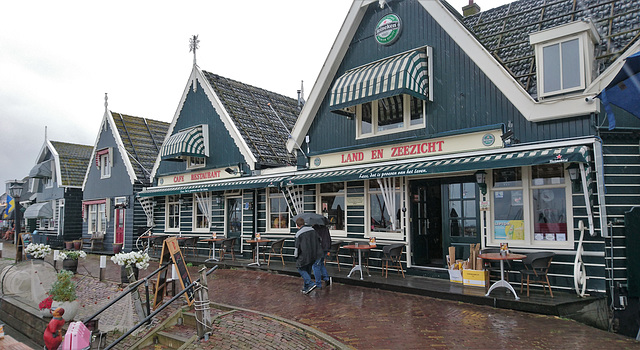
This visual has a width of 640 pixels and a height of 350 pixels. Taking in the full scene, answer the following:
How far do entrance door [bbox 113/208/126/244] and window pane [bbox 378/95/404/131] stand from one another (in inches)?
604

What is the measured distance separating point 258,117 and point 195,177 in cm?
369

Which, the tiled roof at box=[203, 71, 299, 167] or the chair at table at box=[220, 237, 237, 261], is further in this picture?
the tiled roof at box=[203, 71, 299, 167]

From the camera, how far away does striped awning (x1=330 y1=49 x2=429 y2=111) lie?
10527 mm

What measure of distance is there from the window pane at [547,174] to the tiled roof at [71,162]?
87.5 ft

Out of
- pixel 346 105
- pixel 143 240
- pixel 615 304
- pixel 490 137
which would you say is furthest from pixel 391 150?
pixel 143 240

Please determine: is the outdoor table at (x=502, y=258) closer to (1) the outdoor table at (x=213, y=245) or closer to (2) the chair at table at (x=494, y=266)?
(2) the chair at table at (x=494, y=266)

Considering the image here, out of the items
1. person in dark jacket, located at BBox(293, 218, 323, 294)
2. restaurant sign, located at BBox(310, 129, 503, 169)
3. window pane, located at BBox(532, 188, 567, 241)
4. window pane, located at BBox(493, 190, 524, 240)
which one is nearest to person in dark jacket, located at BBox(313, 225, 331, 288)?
person in dark jacket, located at BBox(293, 218, 323, 294)

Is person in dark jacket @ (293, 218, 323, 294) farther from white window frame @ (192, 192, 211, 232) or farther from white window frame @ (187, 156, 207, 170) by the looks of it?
white window frame @ (187, 156, 207, 170)

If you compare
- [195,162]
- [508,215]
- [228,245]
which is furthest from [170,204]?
[508,215]

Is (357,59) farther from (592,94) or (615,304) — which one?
(615,304)

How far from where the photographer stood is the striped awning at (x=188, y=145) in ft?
56.0

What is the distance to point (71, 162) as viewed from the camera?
27.9 meters

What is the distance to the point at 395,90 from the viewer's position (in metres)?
10.5

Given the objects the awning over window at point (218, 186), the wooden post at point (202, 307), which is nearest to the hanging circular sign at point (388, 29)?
the awning over window at point (218, 186)
